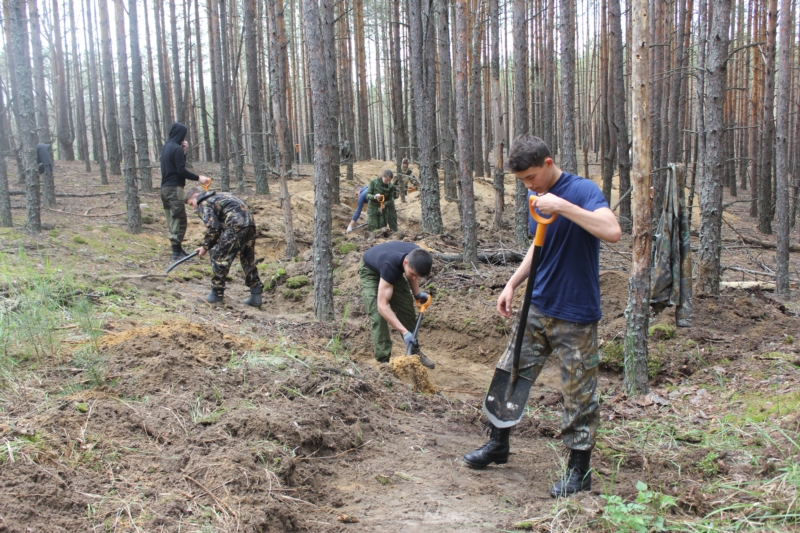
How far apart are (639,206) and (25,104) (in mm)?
9996

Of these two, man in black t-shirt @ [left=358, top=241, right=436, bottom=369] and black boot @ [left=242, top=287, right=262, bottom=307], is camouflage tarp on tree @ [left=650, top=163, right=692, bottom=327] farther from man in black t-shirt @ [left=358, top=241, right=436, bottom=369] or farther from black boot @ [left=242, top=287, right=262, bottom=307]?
black boot @ [left=242, top=287, right=262, bottom=307]

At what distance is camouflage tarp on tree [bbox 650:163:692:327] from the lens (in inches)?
224

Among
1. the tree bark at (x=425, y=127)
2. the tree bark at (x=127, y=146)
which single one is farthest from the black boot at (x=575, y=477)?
the tree bark at (x=127, y=146)

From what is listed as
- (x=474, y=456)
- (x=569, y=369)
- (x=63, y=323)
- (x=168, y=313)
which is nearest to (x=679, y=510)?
(x=569, y=369)

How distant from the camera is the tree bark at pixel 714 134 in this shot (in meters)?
6.90

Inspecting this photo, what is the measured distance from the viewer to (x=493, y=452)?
3.35m

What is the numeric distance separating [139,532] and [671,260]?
17.7ft

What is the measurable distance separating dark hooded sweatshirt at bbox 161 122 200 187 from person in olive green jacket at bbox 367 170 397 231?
4.24 meters

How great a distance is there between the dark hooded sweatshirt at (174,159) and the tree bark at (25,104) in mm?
2216

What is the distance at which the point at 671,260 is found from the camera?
582 centimetres

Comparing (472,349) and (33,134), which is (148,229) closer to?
(33,134)

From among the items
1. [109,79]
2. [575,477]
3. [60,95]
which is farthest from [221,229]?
[60,95]

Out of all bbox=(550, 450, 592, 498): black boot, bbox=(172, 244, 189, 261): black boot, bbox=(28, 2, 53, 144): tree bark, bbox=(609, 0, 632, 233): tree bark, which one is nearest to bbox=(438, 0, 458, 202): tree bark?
bbox=(609, 0, 632, 233): tree bark

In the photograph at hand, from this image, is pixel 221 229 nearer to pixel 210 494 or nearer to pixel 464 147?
pixel 464 147
